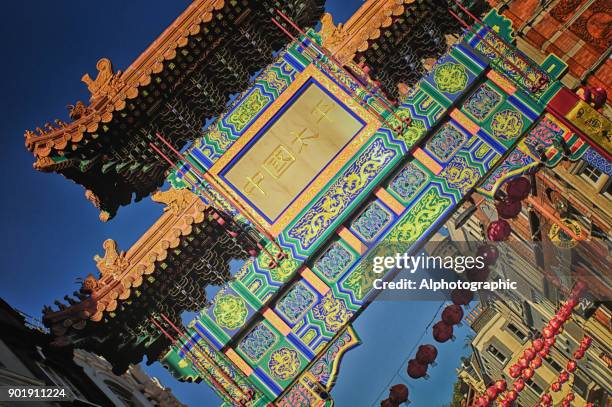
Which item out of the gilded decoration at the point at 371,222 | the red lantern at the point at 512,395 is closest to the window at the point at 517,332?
the red lantern at the point at 512,395

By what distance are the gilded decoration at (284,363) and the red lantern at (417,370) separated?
1.68 metres

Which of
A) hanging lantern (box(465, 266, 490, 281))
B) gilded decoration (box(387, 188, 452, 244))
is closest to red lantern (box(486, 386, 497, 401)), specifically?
hanging lantern (box(465, 266, 490, 281))

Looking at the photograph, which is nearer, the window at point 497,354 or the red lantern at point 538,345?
the red lantern at point 538,345

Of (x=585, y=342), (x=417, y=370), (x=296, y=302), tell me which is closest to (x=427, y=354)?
(x=417, y=370)

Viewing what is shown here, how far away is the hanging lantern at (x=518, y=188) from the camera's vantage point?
989cm

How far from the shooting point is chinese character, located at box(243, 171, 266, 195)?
1045 centimetres

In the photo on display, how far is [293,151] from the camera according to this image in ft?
34.4

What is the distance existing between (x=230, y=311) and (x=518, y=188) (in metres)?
4.51

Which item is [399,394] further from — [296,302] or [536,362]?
[536,362]

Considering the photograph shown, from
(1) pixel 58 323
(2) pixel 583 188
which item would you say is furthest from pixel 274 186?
(2) pixel 583 188

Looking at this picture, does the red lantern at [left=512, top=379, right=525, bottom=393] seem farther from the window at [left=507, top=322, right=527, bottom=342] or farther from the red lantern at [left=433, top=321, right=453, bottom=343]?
the window at [left=507, top=322, right=527, bottom=342]

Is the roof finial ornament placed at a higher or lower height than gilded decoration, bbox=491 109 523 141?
higher

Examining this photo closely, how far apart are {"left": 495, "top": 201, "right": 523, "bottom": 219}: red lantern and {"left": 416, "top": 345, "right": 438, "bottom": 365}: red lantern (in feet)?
7.19

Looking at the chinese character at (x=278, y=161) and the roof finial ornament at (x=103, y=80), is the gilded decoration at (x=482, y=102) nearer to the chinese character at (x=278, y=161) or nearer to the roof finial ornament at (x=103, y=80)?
the chinese character at (x=278, y=161)
